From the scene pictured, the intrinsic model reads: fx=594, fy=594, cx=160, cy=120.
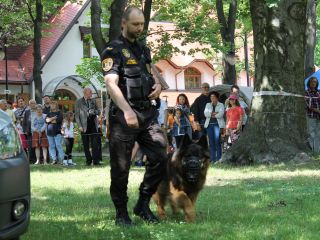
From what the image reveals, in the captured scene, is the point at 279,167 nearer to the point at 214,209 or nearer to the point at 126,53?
the point at 214,209

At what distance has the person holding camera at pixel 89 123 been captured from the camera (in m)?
15.5

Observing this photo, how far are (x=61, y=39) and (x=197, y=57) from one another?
46.3ft

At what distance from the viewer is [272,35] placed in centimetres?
1337

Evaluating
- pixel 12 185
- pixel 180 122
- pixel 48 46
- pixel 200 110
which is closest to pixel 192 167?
pixel 12 185

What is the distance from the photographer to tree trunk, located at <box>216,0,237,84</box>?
26.3 m

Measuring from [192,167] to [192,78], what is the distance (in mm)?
45661

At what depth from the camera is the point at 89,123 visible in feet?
51.1

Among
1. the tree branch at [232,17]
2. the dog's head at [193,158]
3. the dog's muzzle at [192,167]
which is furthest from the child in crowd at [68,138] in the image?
the tree branch at [232,17]

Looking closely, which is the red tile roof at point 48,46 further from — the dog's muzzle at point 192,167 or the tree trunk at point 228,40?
the dog's muzzle at point 192,167

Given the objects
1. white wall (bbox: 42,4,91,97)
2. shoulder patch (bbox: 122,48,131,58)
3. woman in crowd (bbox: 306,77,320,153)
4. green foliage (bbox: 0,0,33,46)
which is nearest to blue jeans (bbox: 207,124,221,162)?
woman in crowd (bbox: 306,77,320,153)

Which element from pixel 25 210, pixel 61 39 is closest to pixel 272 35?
pixel 25 210

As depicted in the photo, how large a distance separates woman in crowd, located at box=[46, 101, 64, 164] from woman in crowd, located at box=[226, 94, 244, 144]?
4670mm

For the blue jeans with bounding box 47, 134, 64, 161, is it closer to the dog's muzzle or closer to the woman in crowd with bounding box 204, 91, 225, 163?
the woman in crowd with bounding box 204, 91, 225, 163

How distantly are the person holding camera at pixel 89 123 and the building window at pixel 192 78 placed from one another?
1395 inches
